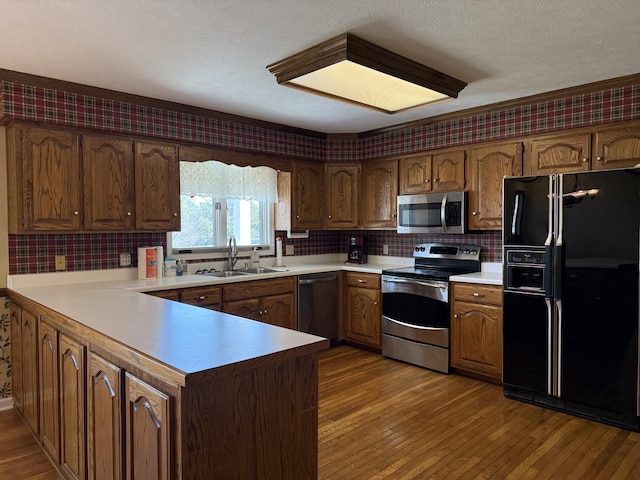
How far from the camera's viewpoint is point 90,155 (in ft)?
10.9

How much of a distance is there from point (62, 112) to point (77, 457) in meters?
2.29

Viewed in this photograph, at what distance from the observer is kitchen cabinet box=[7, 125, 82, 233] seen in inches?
120

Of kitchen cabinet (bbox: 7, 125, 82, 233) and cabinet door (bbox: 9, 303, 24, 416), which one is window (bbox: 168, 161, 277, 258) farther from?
cabinet door (bbox: 9, 303, 24, 416)

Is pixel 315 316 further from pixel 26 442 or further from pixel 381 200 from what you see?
pixel 26 442

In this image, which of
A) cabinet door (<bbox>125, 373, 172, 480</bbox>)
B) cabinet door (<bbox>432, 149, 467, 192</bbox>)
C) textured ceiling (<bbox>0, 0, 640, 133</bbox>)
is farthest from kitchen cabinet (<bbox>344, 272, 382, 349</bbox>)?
cabinet door (<bbox>125, 373, 172, 480</bbox>)

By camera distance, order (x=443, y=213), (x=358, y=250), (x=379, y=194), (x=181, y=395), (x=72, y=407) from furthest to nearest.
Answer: (x=358, y=250)
(x=379, y=194)
(x=443, y=213)
(x=72, y=407)
(x=181, y=395)

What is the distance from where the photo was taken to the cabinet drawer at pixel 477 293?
11.7 feet

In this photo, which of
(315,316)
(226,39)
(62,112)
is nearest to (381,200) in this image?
(315,316)

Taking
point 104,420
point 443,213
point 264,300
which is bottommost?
point 104,420

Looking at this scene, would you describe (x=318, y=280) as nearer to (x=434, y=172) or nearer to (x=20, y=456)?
(x=434, y=172)

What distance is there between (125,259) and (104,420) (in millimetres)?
2139

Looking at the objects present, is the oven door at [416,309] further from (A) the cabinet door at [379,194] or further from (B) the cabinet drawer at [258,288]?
(B) the cabinet drawer at [258,288]

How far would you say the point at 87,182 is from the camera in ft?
10.9

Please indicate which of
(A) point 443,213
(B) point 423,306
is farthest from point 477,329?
(A) point 443,213
